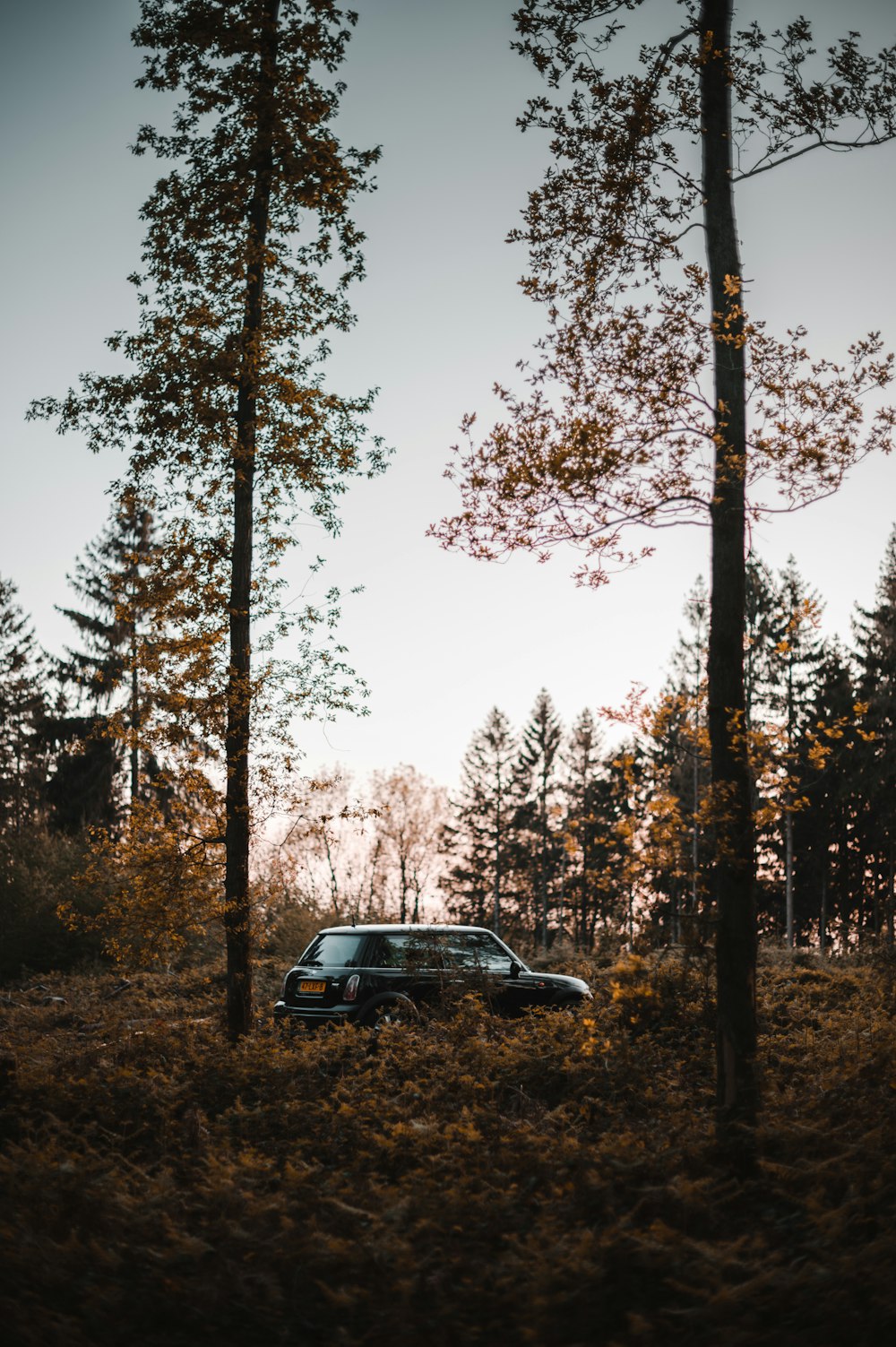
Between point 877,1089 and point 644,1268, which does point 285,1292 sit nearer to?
point 644,1268

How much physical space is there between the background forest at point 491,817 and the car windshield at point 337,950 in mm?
740

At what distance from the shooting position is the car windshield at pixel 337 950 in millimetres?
11766

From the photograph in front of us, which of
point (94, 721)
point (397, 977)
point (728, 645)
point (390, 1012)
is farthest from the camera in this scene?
point (94, 721)

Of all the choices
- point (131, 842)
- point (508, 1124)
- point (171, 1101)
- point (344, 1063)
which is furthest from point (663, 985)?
point (131, 842)

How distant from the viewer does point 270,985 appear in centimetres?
1845

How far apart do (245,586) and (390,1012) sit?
5396 mm

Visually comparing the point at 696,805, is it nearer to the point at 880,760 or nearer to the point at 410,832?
the point at 880,760

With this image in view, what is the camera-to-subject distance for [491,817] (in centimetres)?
5672

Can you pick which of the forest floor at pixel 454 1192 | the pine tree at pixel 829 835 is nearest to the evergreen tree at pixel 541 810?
the pine tree at pixel 829 835

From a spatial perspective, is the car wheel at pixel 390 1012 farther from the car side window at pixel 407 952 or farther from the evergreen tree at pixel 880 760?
the evergreen tree at pixel 880 760

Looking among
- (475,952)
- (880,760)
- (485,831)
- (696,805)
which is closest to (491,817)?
(485,831)

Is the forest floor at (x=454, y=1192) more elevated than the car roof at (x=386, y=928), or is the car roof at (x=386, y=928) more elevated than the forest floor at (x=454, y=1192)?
the car roof at (x=386, y=928)

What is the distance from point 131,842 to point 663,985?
648 centimetres

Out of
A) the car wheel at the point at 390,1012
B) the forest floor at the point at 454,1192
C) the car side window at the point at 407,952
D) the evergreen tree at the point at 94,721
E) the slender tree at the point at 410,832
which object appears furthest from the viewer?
the slender tree at the point at 410,832
